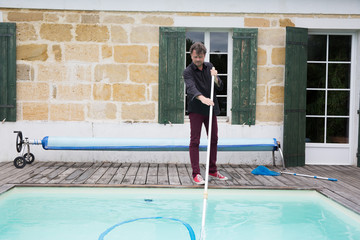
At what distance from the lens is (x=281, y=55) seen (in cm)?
566

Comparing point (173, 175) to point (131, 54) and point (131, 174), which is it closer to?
point (131, 174)

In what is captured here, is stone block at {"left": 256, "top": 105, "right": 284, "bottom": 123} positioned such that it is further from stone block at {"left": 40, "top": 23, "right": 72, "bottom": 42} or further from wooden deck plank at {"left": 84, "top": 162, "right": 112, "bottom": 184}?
stone block at {"left": 40, "top": 23, "right": 72, "bottom": 42}

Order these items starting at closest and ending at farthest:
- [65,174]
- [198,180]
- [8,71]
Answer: [198,180] → [65,174] → [8,71]

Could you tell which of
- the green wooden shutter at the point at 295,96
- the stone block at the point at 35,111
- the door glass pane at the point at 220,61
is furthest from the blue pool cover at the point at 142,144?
the door glass pane at the point at 220,61

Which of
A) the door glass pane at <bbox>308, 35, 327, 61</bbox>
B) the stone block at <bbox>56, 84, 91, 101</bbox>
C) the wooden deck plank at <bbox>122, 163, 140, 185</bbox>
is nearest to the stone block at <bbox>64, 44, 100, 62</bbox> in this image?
the stone block at <bbox>56, 84, 91, 101</bbox>

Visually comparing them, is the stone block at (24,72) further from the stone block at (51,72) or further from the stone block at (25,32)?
the stone block at (25,32)

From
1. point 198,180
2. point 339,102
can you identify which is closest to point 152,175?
point 198,180

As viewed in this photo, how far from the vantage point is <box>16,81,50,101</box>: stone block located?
5.54 metres

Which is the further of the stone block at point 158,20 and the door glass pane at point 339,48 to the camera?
the door glass pane at point 339,48

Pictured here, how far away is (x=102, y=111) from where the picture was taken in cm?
560

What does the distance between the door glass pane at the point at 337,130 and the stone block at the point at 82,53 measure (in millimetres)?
3836

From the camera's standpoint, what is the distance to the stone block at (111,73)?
558 centimetres

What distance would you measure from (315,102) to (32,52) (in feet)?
14.8

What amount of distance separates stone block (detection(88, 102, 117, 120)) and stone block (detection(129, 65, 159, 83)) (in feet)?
1.79
